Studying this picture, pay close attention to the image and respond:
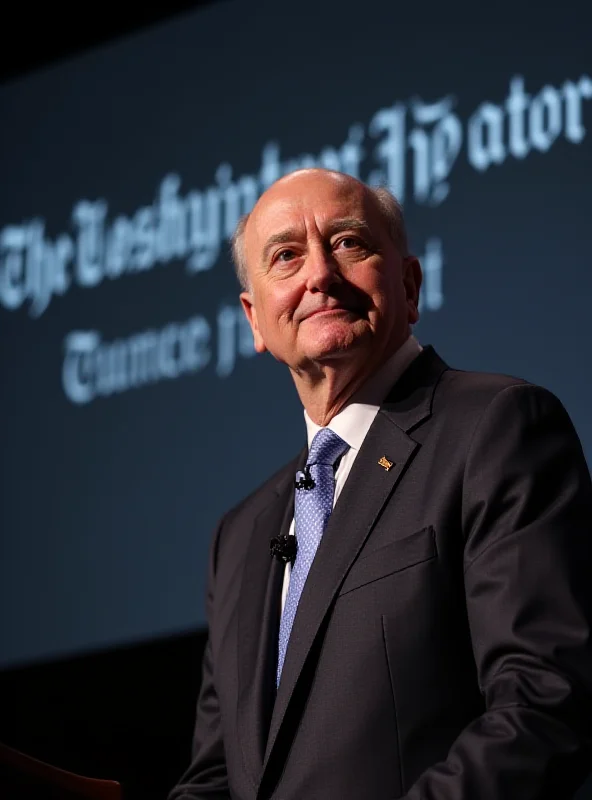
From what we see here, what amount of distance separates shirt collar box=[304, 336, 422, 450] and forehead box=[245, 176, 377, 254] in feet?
0.90

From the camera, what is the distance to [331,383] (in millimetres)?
2301

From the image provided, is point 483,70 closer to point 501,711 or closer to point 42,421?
point 42,421

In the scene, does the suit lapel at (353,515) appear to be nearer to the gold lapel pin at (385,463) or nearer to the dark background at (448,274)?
the gold lapel pin at (385,463)

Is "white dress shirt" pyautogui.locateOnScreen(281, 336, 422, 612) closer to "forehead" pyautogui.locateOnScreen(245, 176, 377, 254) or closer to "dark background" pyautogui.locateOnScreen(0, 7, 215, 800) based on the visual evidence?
"forehead" pyautogui.locateOnScreen(245, 176, 377, 254)

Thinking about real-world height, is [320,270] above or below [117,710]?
above

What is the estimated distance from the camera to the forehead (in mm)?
2330

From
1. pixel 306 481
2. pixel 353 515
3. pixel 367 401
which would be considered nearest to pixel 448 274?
pixel 367 401

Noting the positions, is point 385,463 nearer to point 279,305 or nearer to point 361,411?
point 361,411

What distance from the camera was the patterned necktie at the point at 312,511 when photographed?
2135 millimetres

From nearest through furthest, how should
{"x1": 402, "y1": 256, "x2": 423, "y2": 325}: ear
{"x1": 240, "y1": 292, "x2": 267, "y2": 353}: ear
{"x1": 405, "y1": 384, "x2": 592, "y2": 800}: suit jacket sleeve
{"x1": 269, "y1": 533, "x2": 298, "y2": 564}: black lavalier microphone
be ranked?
{"x1": 405, "y1": 384, "x2": 592, "y2": 800}: suit jacket sleeve → {"x1": 269, "y1": 533, "x2": 298, "y2": 564}: black lavalier microphone → {"x1": 402, "y1": 256, "x2": 423, "y2": 325}: ear → {"x1": 240, "y1": 292, "x2": 267, "y2": 353}: ear

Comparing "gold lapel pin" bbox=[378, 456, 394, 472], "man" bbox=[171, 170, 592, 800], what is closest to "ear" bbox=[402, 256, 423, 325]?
"man" bbox=[171, 170, 592, 800]

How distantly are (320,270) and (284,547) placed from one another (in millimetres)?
523

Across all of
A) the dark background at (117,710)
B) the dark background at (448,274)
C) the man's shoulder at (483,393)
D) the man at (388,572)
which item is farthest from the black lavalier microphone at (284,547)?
the dark background at (117,710)

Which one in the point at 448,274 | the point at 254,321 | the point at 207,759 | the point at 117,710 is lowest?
the point at 117,710
